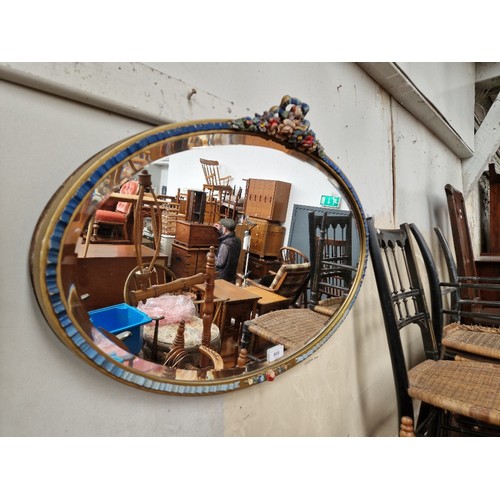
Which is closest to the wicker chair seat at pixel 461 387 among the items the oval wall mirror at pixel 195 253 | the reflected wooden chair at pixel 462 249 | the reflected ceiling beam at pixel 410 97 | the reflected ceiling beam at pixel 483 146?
the oval wall mirror at pixel 195 253

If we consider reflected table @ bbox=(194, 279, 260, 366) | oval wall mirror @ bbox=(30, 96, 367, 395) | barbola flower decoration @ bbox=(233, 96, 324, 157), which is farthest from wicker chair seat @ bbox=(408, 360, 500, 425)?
barbola flower decoration @ bbox=(233, 96, 324, 157)

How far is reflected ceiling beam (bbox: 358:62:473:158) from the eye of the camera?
1115 millimetres

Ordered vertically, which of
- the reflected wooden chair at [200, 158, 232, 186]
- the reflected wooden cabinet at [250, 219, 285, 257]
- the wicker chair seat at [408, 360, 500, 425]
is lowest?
the wicker chair seat at [408, 360, 500, 425]

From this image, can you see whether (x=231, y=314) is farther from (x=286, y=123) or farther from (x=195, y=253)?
(x=286, y=123)

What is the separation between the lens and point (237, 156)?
69 centimetres

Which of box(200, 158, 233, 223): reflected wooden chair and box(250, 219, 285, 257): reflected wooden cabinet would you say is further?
box(250, 219, 285, 257): reflected wooden cabinet

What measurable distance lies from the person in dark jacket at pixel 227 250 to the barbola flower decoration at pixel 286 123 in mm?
222

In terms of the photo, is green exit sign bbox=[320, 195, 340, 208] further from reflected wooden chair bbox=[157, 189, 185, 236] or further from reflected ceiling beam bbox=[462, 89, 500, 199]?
reflected ceiling beam bbox=[462, 89, 500, 199]

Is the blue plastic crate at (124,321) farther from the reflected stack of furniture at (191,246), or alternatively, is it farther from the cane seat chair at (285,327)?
the cane seat chair at (285,327)

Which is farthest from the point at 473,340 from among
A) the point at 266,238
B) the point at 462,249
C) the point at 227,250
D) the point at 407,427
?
the point at 227,250

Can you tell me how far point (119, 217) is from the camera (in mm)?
562

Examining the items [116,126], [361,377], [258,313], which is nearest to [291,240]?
[258,313]

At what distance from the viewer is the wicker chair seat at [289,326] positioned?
0.80 m

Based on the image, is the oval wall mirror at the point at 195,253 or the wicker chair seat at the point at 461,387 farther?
the wicker chair seat at the point at 461,387
